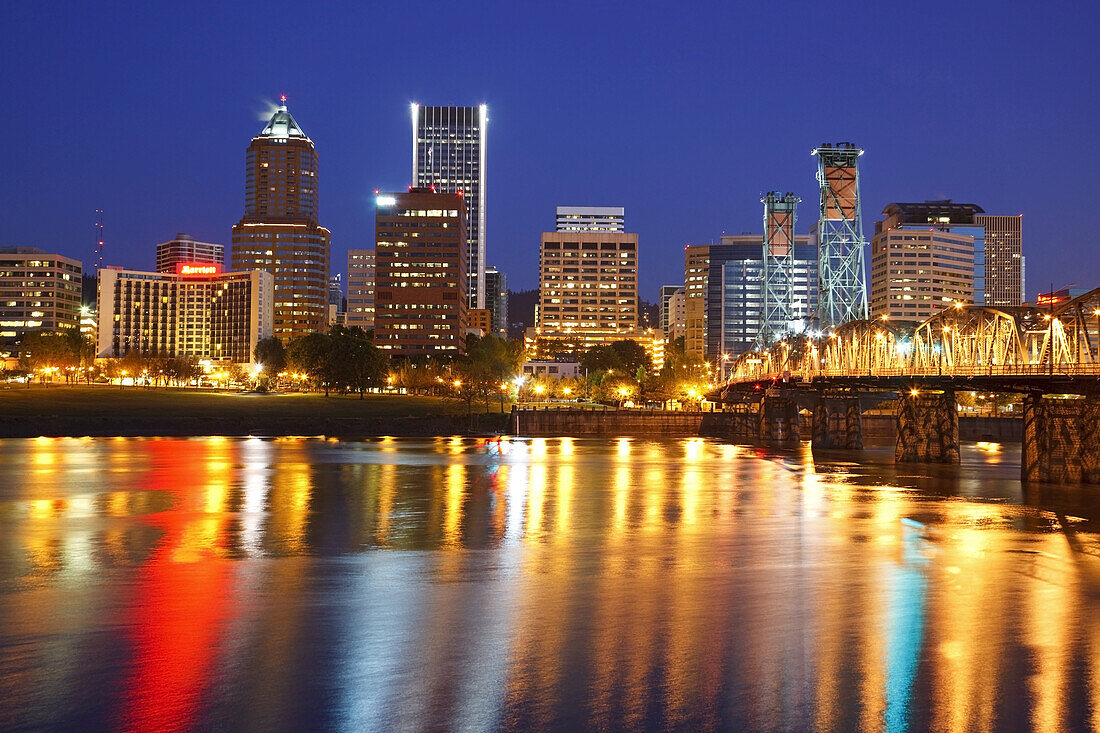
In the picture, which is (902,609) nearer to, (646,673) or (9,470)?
(646,673)

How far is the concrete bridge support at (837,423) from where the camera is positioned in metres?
125

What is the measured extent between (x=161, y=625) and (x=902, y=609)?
2037 cm

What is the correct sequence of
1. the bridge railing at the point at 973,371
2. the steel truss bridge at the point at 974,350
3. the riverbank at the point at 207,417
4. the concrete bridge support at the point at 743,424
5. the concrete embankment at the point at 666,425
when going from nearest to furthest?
the bridge railing at the point at 973,371, the steel truss bridge at the point at 974,350, the riverbank at the point at 207,417, the concrete embankment at the point at 666,425, the concrete bridge support at the point at 743,424

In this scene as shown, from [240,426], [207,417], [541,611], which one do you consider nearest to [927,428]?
[541,611]

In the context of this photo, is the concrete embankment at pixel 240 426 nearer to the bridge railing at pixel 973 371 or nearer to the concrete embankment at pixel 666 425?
the concrete embankment at pixel 666 425

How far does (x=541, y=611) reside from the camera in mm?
27969

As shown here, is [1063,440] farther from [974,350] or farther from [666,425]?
[666,425]

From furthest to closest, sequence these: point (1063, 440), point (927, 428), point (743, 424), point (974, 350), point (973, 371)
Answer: point (743, 424)
point (927, 428)
point (974, 350)
point (973, 371)
point (1063, 440)

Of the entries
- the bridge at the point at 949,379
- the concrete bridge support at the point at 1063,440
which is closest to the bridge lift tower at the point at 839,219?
the bridge at the point at 949,379

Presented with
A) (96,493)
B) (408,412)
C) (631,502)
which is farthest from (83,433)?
(631,502)

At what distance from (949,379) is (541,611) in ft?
203

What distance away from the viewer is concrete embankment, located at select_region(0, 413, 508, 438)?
4963 inches

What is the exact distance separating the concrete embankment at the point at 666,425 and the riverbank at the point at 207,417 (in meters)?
6.42

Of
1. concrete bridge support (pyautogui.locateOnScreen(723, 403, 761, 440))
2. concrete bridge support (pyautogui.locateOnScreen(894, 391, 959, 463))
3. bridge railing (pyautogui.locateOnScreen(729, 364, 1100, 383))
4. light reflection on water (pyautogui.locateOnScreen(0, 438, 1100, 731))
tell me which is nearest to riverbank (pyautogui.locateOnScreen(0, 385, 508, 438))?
concrete bridge support (pyautogui.locateOnScreen(723, 403, 761, 440))
